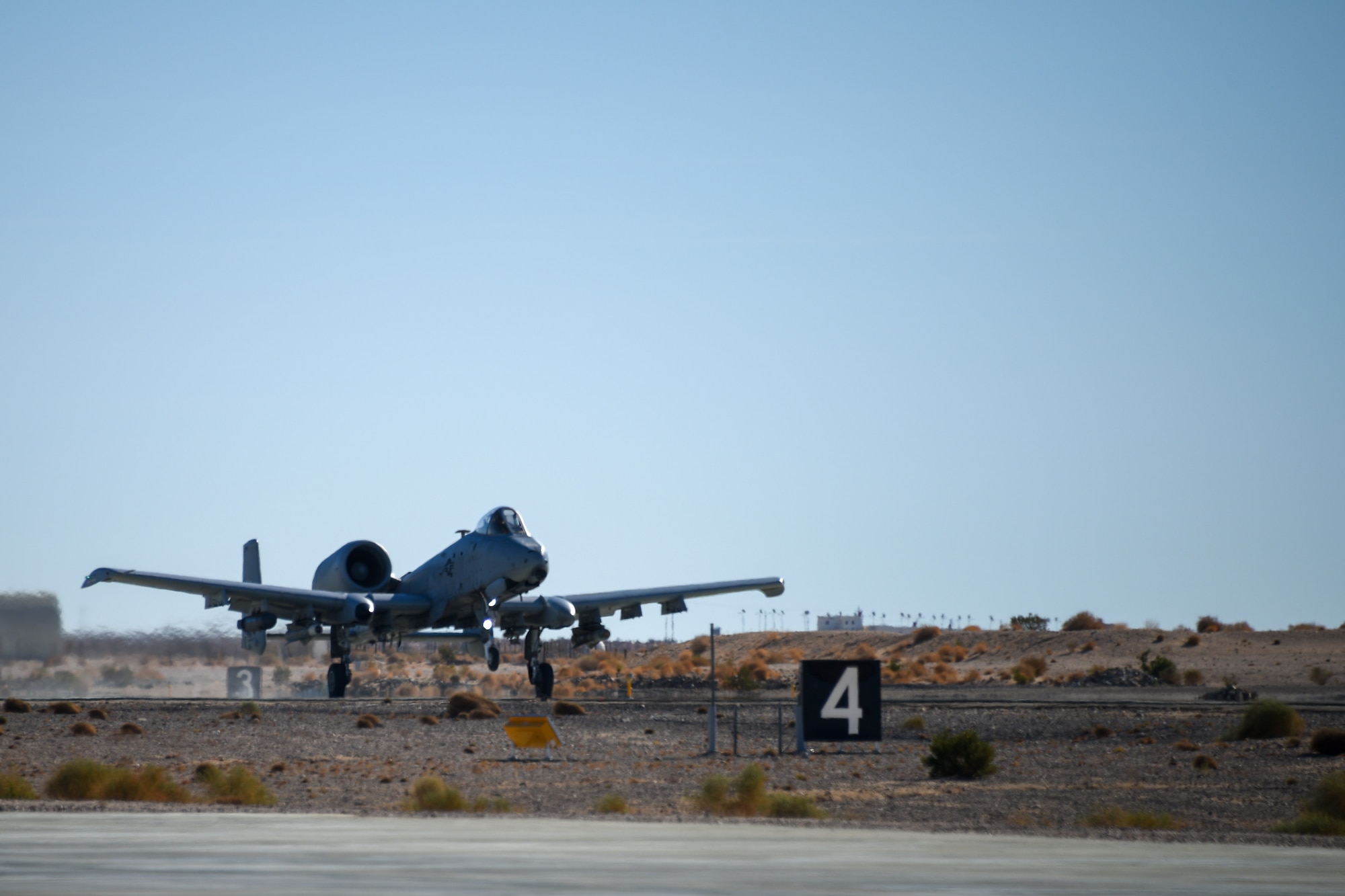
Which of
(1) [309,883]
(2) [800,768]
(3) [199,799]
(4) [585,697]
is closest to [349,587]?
(4) [585,697]

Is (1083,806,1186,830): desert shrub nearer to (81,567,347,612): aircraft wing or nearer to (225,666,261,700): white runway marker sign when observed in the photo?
(81,567,347,612): aircraft wing

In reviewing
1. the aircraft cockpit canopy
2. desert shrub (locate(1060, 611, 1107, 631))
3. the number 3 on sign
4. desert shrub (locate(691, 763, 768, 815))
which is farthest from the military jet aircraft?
desert shrub (locate(1060, 611, 1107, 631))

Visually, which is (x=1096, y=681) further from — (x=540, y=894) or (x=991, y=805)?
(x=540, y=894)

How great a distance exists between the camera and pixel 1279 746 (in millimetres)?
33688

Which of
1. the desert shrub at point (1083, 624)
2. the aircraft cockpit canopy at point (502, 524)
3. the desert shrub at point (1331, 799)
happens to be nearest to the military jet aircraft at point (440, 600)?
the aircraft cockpit canopy at point (502, 524)

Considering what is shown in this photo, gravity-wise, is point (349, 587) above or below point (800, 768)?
above

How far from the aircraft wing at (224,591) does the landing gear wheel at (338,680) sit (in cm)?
318

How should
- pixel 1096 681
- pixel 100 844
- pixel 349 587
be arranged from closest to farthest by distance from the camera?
pixel 100 844, pixel 349 587, pixel 1096 681

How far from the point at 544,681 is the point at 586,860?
35.4 meters

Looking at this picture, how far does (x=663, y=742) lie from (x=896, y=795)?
428 inches

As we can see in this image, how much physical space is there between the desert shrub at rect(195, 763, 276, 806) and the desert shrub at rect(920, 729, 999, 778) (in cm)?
1136

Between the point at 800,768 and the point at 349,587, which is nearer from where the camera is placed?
the point at 800,768

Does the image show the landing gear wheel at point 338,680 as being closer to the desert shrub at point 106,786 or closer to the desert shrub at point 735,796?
the desert shrub at point 106,786

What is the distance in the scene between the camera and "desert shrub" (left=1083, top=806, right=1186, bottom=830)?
770 inches
